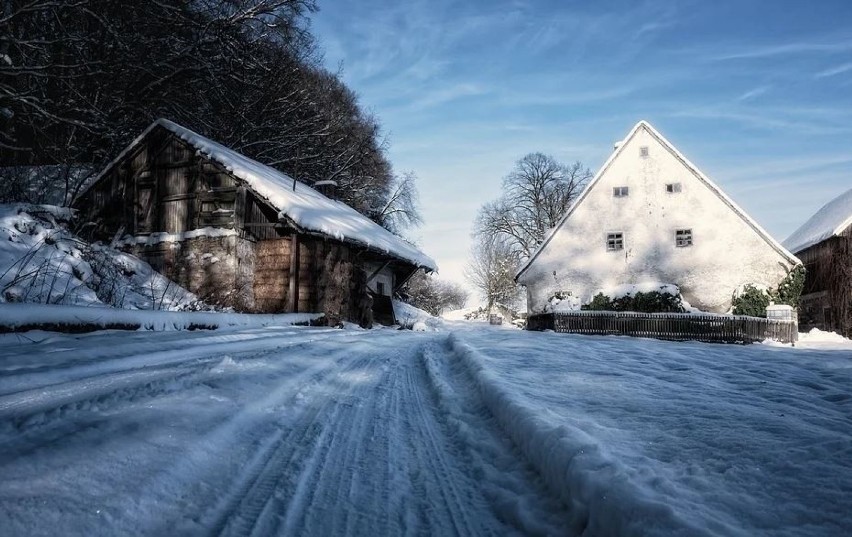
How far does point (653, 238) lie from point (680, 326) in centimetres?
556

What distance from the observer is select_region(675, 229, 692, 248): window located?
2023cm

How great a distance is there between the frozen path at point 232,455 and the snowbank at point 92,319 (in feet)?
1.07

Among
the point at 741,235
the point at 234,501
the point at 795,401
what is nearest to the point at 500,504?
the point at 234,501

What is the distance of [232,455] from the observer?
2275 mm

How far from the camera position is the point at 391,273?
72.1ft

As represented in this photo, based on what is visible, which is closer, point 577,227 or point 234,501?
point 234,501

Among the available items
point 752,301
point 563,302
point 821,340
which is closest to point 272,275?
point 563,302

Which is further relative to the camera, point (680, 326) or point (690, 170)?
point (690, 170)

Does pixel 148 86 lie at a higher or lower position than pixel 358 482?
higher

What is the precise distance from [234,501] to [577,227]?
2118 cm

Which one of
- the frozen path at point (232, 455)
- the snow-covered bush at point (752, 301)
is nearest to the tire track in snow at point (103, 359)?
the frozen path at point (232, 455)

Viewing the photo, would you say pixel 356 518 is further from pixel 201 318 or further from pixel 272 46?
pixel 272 46

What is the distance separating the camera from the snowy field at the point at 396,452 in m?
1.63

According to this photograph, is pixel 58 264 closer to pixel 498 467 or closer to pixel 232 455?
pixel 232 455
